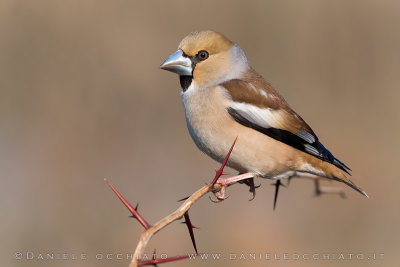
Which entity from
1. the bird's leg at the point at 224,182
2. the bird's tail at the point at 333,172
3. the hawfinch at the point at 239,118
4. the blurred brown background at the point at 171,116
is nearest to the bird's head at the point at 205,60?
the hawfinch at the point at 239,118

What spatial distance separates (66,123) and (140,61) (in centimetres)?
142

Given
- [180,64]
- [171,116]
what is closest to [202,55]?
[180,64]

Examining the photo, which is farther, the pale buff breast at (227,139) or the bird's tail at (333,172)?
the bird's tail at (333,172)

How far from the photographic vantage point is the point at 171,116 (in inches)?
332

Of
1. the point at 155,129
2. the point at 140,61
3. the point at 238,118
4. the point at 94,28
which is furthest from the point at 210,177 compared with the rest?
the point at 238,118

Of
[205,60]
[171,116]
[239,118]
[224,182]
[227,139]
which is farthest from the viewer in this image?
[171,116]

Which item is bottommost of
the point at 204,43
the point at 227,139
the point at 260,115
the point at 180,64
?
the point at 227,139

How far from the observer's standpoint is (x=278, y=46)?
891 cm

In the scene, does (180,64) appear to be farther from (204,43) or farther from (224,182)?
(224,182)

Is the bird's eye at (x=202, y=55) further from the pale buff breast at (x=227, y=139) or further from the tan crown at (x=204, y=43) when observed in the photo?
the pale buff breast at (x=227, y=139)

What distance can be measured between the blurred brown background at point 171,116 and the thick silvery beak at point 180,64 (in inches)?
102

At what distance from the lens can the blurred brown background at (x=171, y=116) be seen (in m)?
6.82

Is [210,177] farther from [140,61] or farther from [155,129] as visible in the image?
[140,61]

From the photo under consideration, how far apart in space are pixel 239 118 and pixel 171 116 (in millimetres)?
→ 4351
